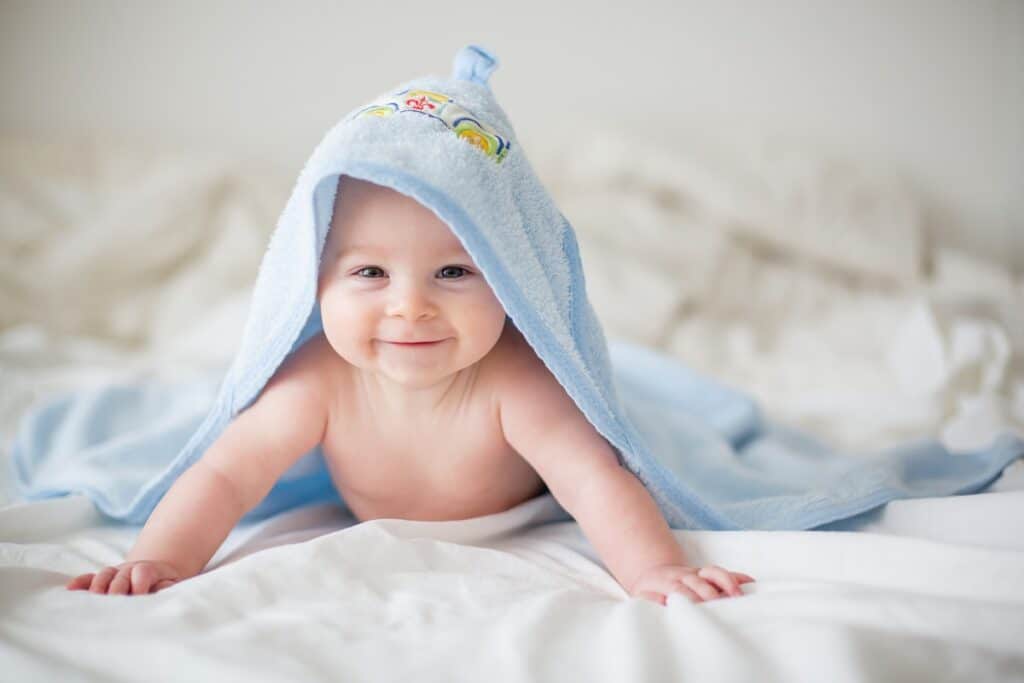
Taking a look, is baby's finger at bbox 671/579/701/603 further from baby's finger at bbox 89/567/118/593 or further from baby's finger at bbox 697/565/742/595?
baby's finger at bbox 89/567/118/593

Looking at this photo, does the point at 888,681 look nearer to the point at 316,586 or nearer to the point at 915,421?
the point at 316,586

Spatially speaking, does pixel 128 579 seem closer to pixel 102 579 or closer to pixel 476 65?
pixel 102 579

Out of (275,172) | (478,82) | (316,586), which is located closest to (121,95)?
(275,172)

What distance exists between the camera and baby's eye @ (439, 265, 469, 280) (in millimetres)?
933

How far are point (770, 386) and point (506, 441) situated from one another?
0.83 m

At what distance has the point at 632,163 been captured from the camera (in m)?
2.23

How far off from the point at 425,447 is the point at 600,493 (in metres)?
0.21

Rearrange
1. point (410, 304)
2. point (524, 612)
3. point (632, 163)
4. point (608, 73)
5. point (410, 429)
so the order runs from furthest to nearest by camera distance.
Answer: point (608, 73) → point (632, 163) → point (410, 429) → point (410, 304) → point (524, 612)

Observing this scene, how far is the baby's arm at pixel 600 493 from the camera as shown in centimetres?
85

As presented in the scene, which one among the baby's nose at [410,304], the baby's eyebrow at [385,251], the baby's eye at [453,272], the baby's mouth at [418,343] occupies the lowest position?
the baby's mouth at [418,343]

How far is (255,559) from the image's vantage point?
32.4 inches

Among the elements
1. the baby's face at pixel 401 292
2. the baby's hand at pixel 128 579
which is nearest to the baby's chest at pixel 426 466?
the baby's face at pixel 401 292

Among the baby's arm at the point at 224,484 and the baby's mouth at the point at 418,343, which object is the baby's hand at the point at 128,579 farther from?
the baby's mouth at the point at 418,343

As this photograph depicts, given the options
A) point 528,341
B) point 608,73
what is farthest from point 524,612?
point 608,73
